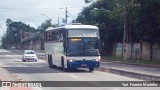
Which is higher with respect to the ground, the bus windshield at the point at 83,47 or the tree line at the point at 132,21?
the tree line at the point at 132,21

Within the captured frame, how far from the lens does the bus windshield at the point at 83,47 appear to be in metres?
33.1

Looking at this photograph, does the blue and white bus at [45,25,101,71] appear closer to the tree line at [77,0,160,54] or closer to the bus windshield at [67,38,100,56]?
the bus windshield at [67,38,100,56]

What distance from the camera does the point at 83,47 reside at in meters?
33.2

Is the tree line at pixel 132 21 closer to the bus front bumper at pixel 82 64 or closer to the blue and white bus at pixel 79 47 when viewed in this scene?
the blue and white bus at pixel 79 47

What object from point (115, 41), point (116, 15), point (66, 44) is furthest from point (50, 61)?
point (115, 41)

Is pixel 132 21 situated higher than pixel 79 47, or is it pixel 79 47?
pixel 132 21

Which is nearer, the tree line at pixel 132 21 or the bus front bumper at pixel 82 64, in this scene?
the bus front bumper at pixel 82 64

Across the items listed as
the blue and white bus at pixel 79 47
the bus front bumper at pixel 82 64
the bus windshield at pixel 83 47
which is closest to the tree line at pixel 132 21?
the blue and white bus at pixel 79 47

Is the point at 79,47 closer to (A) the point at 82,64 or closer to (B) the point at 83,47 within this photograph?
(B) the point at 83,47

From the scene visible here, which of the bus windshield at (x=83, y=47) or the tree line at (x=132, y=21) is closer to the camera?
the bus windshield at (x=83, y=47)

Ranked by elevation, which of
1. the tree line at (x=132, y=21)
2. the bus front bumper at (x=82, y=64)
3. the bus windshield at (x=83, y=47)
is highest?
the tree line at (x=132, y=21)

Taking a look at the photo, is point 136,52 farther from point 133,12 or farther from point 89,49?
point 89,49

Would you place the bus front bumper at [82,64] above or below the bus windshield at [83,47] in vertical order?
below

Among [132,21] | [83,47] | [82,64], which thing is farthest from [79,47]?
[132,21]
